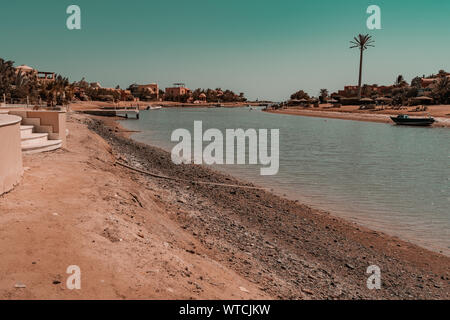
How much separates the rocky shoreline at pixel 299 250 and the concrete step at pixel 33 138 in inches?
158

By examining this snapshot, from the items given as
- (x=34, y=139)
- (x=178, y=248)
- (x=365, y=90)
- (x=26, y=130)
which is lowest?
(x=178, y=248)

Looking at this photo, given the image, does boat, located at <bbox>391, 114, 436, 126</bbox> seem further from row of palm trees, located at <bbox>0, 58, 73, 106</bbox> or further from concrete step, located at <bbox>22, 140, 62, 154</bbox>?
concrete step, located at <bbox>22, 140, 62, 154</bbox>

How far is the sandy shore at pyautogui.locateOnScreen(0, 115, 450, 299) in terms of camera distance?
4.20 meters

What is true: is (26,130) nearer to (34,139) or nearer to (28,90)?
(34,139)

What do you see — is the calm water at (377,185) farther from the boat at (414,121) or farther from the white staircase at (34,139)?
the boat at (414,121)

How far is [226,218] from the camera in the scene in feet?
31.2

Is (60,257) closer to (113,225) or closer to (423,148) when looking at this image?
(113,225)

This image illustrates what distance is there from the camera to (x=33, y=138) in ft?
37.9

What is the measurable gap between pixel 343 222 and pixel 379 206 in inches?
106

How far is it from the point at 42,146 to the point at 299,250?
9216 mm

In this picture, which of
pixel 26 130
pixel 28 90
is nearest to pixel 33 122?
pixel 26 130

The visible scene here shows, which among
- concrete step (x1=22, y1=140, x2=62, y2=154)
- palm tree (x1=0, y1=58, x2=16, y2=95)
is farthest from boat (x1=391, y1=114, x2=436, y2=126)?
→ palm tree (x1=0, y1=58, x2=16, y2=95)

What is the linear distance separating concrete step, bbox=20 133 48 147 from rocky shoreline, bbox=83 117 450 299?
158 inches
